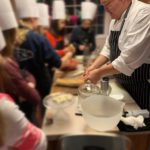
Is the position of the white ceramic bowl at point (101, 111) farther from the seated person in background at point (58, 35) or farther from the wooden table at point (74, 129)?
the seated person in background at point (58, 35)

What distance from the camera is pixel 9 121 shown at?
0.44 meters

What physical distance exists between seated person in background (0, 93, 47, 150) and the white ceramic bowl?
129 mm

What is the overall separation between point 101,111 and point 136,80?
0.13m

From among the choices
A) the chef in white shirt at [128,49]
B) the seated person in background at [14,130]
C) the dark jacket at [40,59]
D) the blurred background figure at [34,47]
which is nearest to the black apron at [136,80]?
the chef in white shirt at [128,49]

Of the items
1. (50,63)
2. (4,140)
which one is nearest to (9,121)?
(4,140)

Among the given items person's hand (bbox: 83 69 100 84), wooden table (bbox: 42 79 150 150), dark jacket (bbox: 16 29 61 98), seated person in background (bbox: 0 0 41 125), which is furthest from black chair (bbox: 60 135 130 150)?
dark jacket (bbox: 16 29 61 98)

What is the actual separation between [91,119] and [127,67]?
0.17 meters

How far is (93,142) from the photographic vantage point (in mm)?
551

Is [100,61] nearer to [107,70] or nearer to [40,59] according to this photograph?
[107,70]

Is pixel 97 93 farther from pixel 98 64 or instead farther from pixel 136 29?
pixel 136 29

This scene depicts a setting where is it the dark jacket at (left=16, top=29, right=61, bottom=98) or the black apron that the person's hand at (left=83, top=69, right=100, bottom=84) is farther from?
the dark jacket at (left=16, top=29, right=61, bottom=98)

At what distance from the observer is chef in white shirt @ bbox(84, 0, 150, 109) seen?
41 cm

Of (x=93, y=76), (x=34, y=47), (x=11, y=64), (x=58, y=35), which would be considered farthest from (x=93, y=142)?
(x=58, y=35)

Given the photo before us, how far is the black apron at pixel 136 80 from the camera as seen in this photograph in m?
0.45
